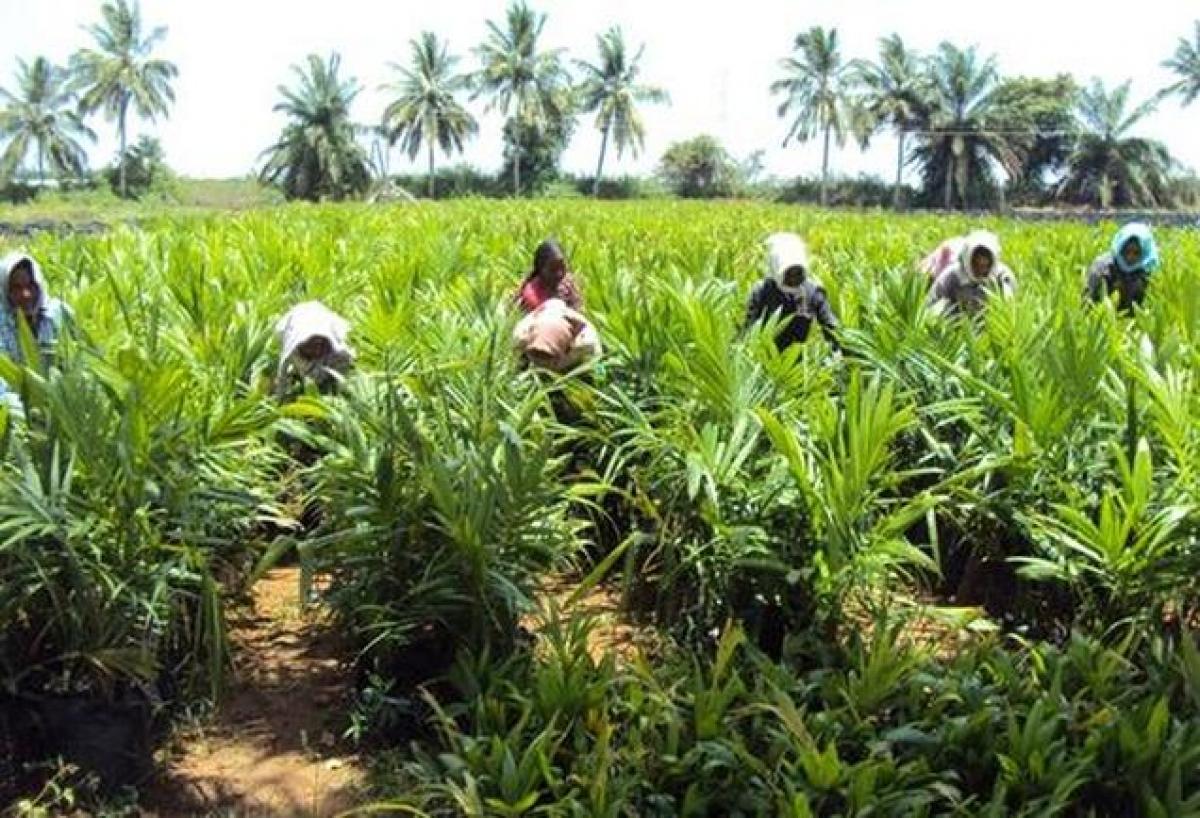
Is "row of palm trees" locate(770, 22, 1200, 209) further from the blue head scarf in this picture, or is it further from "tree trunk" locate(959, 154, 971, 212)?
the blue head scarf

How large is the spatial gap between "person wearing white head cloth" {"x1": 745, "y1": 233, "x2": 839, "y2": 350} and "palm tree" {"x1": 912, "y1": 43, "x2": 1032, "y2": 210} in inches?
1821

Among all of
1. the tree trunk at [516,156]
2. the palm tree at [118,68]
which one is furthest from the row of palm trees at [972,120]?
the palm tree at [118,68]

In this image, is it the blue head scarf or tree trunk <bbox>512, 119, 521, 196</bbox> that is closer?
the blue head scarf

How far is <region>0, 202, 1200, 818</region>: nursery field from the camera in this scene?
122 inches

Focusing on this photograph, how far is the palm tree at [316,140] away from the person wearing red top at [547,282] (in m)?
44.9

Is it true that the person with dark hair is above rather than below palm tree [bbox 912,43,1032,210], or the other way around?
below

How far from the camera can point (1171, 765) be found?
2.88m

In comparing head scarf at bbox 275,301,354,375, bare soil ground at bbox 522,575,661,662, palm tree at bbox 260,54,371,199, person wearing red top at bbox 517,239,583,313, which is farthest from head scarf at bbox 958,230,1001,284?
palm tree at bbox 260,54,371,199

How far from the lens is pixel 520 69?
178 feet

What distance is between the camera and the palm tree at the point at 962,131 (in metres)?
50.4

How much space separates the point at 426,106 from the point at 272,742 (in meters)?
53.4

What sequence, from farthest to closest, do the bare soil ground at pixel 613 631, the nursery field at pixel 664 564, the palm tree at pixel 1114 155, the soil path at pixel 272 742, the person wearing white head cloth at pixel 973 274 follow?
the palm tree at pixel 1114 155 → the person wearing white head cloth at pixel 973 274 → the bare soil ground at pixel 613 631 → the soil path at pixel 272 742 → the nursery field at pixel 664 564

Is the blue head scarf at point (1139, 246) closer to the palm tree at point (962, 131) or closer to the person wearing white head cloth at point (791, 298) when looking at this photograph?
the person wearing white head cloth at point (791, 298)

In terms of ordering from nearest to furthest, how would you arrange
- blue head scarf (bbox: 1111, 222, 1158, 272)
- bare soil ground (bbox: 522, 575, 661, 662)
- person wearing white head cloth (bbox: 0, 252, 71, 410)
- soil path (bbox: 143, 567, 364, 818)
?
soil path (bbox: 143, 567, 364, 818) < bare soil ground (bbox: 522, 575, 661, 662) < person wearing white head cloth (bbox: 0, 252, 71, 410) < blue head scarf (bbox: 1111, 222, 1158, 272)
